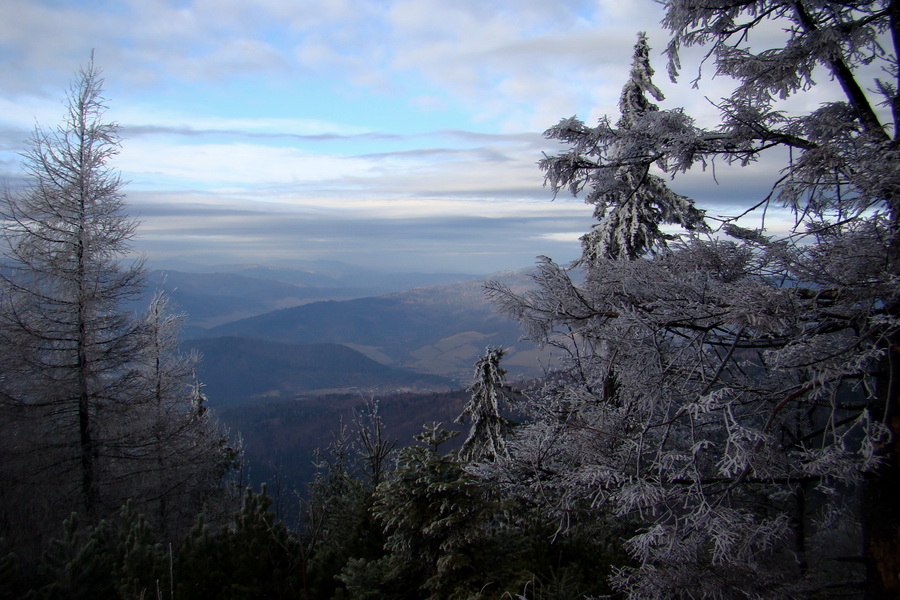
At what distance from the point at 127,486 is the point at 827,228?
1866 centimetres

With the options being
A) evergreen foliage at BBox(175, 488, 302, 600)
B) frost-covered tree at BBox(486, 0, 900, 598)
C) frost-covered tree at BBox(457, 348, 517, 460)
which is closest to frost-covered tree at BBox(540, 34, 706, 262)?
frost-covered tree at BBox(486, 0, 900, 598)

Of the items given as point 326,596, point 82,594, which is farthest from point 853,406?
point 82,594

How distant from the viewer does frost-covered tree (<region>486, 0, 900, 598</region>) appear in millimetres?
3654

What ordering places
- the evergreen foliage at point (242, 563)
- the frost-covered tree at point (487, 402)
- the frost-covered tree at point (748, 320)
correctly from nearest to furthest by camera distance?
the frost-covered tree at point (748, 320)
the evergreen foliage at point (242, 563)
the frost-covered tree at point (487, 402)

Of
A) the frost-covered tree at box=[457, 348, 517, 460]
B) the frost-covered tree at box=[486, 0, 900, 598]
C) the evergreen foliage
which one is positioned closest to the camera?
the frost-covered tree at box=[486, 0, 900, 598]

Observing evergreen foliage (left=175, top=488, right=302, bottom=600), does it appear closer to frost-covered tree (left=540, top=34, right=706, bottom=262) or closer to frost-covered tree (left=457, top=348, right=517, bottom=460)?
frost-covered tree (left=540, top=34, right=706, bottom=262)

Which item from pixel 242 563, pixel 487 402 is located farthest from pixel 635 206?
pixel 242 563

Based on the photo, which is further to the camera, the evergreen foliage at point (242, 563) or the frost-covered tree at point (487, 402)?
the frost-covered tree at point (487, 402)

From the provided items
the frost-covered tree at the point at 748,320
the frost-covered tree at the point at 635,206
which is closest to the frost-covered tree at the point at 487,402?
the frost-covered tree at the point at 635,206

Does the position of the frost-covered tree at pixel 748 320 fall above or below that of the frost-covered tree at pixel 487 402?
above

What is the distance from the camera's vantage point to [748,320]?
3.61 metres

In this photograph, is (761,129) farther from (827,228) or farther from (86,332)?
(86,332)

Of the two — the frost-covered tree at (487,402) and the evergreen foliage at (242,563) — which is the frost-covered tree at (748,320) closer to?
the evergreen foliage at (242,563)

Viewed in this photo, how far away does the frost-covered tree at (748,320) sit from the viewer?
3654 millimetres
